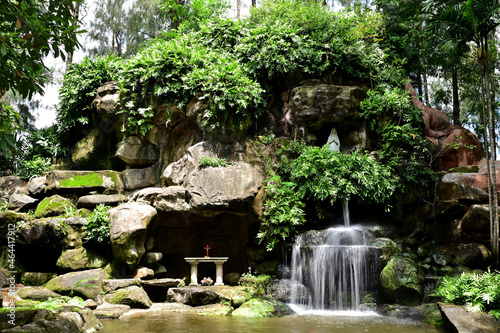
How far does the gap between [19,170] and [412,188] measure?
1400cm

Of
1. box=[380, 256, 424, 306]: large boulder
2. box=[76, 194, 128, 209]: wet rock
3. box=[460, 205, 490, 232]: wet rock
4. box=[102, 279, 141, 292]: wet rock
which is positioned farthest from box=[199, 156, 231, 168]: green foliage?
box=[460, 205, 490, 232]: wet rock

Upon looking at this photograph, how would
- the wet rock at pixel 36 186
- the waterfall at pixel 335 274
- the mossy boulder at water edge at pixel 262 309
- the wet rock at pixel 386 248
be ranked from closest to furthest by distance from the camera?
the mossy boulder at water edge at pixel 262 309, the waterfall at pixel 335 274, the wet rock at pixel 386 248, the wet rock at pixel 36 186

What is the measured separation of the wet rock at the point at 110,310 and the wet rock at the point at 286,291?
11.6 feet

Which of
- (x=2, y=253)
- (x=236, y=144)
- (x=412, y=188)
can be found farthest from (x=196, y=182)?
(x=412, y=188)

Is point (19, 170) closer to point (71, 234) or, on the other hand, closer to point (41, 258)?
point (41, 258)

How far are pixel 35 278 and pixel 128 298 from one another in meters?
3.05

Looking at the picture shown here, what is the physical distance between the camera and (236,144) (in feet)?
41.2

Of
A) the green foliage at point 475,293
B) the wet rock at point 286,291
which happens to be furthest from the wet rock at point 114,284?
the green foliage at point 475,293

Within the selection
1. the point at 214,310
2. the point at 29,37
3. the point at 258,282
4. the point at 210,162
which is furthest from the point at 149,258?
the point at 29,37

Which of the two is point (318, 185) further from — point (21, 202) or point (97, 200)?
point (21, 202)

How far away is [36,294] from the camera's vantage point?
25.1ft

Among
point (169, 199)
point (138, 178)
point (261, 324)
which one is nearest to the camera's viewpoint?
point (261, 324)

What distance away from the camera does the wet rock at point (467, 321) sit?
19.2 feet

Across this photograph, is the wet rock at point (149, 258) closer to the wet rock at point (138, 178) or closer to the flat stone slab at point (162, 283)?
the flat stone slab at point (162, 283)
